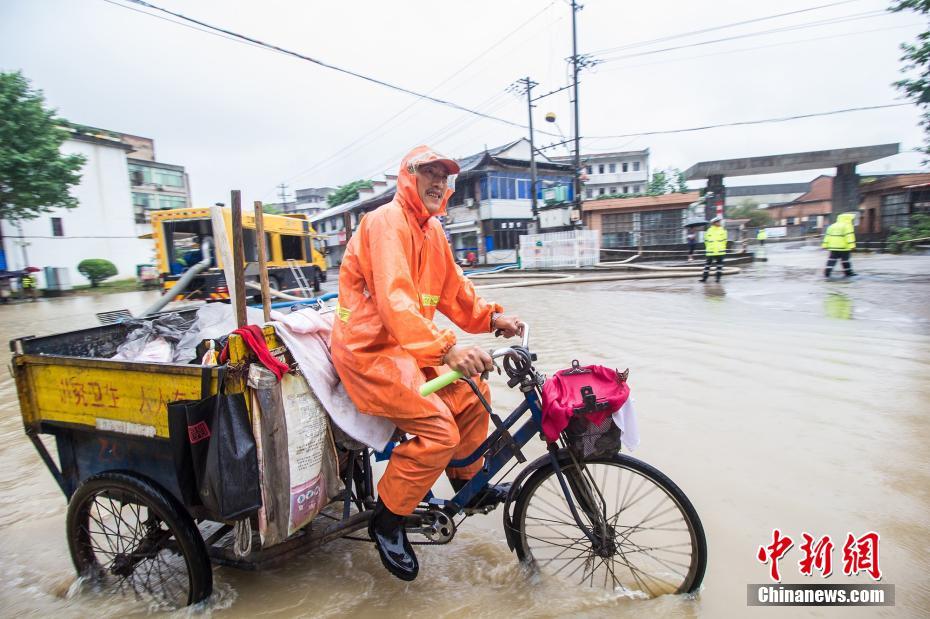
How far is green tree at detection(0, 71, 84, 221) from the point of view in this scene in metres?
19.0

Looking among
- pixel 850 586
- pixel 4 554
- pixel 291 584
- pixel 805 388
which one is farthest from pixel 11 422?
pixel 805 388

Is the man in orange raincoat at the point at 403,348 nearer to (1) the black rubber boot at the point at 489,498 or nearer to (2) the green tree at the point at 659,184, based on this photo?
(1) the black rubber boot at the point at 489,498

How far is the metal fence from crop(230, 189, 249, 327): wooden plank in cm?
1907

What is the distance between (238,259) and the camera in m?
2.29

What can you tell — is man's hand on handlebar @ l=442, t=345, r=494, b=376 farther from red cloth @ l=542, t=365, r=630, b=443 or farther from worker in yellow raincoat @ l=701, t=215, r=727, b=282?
worker in yellow raincoat @ l=701, t=215, r=727, b=282

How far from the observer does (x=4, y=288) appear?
18.7 meters

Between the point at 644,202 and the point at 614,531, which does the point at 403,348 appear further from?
the point at 644,202

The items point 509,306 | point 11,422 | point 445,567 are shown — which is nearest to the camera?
point 445,567

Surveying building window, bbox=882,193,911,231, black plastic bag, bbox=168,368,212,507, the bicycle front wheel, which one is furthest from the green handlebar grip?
building window, bbox=882,193,911,231

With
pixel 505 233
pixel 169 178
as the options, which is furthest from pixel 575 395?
pixel 169 178

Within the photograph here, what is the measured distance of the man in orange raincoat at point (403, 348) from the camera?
1894mm

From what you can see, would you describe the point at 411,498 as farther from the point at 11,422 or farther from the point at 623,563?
the point at 11,422

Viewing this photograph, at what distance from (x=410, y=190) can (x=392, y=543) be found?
4.97 feet

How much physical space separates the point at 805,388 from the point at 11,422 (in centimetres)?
720
